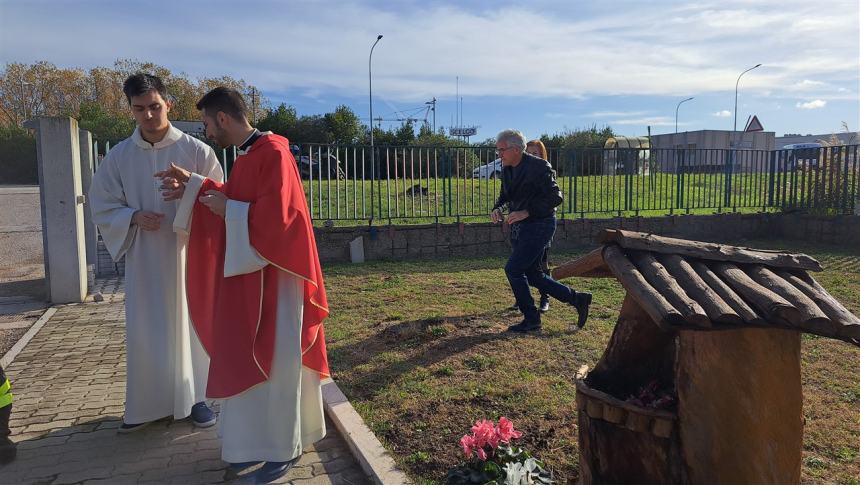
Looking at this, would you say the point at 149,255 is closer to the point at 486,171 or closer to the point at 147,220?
the point at 147,220

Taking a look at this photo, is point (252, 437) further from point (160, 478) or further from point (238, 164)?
point (238, 164)

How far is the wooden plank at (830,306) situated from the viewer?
1.90 metres

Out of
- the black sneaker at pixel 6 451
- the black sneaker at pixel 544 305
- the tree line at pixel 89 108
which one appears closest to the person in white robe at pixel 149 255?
the black sneaker at pixel 6 451

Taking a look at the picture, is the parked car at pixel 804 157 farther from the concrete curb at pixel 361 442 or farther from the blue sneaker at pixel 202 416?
the blue sneaker at pixel 202 416


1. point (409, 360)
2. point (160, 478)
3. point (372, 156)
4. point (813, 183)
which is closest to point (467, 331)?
point (409, 360)

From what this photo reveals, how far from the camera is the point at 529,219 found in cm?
576

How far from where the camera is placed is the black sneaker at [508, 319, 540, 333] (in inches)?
231

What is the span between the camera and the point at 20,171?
45594mm

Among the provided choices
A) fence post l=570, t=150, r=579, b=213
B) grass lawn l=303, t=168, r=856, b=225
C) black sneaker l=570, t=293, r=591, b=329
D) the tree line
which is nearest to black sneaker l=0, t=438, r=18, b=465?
black sneaker l=570, t=293, r=591, b=329

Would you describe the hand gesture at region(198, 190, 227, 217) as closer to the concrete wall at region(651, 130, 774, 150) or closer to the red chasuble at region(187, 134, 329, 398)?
the red chasuble at region(187, 134, 329, 398)

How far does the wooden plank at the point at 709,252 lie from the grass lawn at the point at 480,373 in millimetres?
1272

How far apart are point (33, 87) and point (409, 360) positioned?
59726mm

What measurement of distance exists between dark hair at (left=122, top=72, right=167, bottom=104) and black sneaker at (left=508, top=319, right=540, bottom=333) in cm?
370

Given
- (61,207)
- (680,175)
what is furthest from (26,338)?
(680,175)
